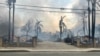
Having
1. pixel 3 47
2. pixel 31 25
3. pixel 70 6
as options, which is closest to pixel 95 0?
pixel 70 6

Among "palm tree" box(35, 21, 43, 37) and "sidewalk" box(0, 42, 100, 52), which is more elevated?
"palm tree" box(35, 21, 43, 37)

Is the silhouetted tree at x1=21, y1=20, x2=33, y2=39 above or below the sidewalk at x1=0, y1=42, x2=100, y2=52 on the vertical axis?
above

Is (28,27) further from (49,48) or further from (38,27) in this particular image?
(49,48)

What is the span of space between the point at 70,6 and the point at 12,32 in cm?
410

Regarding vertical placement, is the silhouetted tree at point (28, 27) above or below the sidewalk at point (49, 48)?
above

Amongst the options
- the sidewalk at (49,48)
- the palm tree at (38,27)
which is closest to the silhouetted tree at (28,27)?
the palm tree at (38,27)

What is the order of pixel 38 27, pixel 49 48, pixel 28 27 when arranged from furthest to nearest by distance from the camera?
pixel 49 48 < pixel 28 27 < pixel 38 27

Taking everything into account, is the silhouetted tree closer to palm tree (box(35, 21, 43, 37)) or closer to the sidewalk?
palm tree (box(35, 21, 43, 37))

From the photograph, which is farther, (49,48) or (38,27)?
(49,48)

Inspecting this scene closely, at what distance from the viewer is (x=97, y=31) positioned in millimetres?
22219

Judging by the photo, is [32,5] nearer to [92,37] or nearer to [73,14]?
[73,14]

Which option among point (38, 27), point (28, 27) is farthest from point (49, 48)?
point (28, 27)

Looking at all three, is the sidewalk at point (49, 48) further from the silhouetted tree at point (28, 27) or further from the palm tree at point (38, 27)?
the silhouetted tree at point (28, 27)

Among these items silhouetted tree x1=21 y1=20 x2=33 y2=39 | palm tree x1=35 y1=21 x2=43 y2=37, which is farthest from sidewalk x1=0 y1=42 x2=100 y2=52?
silhouetted tree x1=21 y1=20 x2=33 y2=39
